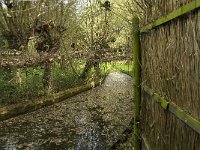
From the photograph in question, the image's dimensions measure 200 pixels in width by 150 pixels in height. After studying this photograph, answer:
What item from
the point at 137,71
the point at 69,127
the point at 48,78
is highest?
the point at 137,71

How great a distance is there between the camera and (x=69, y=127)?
11039 millimetres

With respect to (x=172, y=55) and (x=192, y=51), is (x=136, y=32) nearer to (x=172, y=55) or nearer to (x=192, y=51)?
(x=172, y=55)

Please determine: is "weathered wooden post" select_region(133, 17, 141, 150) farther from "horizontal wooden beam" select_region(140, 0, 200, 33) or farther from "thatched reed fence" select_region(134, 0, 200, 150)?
"horizontal wooden beam" select_region(140, 0, 200, 33)

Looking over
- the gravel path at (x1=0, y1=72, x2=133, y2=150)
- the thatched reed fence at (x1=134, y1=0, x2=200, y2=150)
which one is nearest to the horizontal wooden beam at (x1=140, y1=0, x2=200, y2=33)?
the thatched reed fence at (x1=134, y1=0, x2=200, y2=150)

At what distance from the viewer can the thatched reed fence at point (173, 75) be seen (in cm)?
232

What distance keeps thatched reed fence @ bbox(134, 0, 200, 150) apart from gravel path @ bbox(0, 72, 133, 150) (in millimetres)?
4677

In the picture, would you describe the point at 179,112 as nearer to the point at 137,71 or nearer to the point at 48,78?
the point at 137,71

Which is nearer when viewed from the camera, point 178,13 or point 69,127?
point 178,13

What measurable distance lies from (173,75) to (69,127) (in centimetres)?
846

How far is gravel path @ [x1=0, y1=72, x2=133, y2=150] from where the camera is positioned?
9.04 m

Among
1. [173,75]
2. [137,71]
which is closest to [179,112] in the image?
[173,75]

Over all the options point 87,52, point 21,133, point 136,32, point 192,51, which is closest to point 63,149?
point 21,133

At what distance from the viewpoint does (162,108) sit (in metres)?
3.41

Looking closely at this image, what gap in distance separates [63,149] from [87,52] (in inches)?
401
